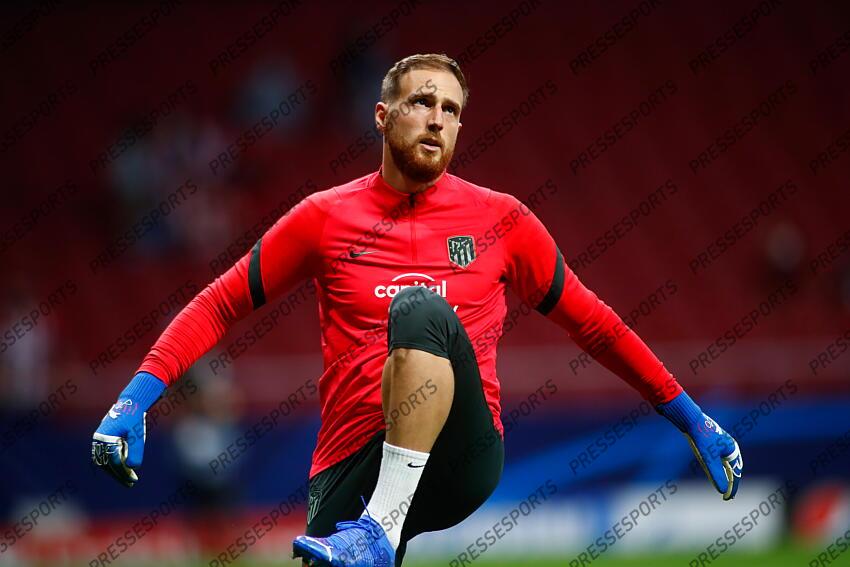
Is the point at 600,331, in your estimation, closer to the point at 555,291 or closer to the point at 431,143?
the point at 555,291

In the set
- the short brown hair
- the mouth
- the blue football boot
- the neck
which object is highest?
the short brown hair

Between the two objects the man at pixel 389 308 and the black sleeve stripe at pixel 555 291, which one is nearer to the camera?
the man at pixel 389 308

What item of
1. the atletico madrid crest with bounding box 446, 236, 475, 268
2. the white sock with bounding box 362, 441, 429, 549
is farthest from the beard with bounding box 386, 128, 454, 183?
the white sock with bounding box 362, 441, 429, 549

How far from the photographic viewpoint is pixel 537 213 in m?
15.0

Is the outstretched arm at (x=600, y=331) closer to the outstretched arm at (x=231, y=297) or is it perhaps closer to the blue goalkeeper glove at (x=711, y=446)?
the blue goalkeeper glove at (x=711, y=446)

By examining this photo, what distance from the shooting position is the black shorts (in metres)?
3.80

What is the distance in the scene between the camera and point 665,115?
1569 centimetres

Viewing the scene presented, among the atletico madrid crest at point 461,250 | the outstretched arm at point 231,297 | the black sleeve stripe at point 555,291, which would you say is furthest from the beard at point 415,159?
the black sleeve stripe at point 555,291

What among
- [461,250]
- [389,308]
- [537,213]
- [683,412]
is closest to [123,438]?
[389,308]

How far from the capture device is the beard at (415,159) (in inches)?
174

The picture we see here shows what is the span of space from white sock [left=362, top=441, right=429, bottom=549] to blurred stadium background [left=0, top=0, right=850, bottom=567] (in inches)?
211

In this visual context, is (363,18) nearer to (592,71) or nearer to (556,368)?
(592,71)

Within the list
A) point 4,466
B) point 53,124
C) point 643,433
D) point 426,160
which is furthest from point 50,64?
point 426,160

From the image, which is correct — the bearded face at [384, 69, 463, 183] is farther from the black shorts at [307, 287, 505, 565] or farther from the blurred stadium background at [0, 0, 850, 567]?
the blurred stadium background at [0, 0, 850, 567]
